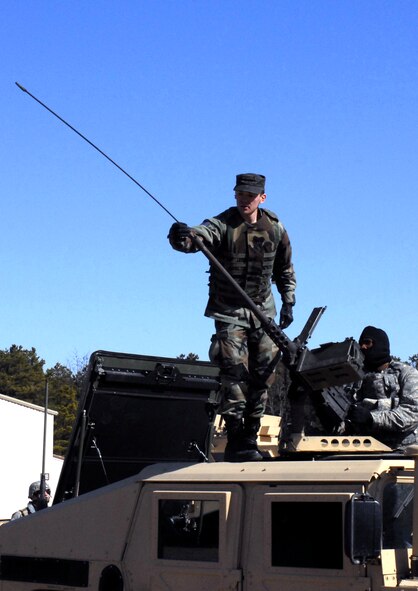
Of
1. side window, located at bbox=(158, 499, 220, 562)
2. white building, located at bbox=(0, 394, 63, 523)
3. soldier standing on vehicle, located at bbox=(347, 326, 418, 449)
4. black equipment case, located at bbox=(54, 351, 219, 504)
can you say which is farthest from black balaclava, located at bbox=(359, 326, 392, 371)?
white building, located at bbox=(0, 394, 63, 523)

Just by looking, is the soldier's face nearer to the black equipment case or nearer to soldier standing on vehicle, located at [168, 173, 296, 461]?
soldier standing on vehicle, located at [168, 173, 296, 461]

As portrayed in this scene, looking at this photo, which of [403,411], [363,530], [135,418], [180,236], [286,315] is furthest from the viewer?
[286,315]

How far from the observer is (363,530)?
17.8ft

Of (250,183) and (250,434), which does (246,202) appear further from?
(250,434)

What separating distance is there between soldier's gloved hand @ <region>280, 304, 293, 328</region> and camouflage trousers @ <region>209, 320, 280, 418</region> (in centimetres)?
23

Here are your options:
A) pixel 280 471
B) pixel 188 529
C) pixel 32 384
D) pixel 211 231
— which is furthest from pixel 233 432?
pixel 32 384

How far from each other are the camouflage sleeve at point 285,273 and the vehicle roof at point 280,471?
89.0 inches

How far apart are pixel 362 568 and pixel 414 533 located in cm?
30

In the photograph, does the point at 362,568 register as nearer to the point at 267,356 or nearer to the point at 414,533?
the point at 414,533

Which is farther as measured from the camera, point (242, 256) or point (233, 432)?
point (242, 256)

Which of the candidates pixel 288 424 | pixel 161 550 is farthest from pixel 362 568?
pixel 288 424

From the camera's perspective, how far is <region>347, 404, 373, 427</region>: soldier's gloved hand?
732cm

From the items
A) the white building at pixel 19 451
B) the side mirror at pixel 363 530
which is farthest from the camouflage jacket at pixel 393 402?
the white building at pixel 19 451

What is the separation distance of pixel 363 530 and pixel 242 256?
3.00 meters
